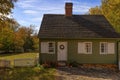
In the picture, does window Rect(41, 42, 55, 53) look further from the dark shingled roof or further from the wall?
the dark shingled roof

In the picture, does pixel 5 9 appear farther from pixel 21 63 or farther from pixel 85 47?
pixel 85 47

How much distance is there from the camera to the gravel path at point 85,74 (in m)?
20.8

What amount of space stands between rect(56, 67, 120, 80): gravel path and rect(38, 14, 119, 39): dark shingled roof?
3.76 meters

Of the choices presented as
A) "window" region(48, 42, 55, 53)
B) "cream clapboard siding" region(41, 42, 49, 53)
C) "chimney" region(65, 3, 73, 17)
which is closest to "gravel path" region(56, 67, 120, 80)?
"window" region(48, 42, 55, 53)

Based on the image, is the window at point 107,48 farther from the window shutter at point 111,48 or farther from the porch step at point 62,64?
the porch step at point 62,64

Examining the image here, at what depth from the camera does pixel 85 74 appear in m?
22.4

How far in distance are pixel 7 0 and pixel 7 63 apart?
20.9 ft

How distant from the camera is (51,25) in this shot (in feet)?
93.9

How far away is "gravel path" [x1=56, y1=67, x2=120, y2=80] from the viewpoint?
2075 cm

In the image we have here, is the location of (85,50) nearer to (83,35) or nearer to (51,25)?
(83,35)

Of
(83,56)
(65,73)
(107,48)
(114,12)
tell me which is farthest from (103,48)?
(114,12)

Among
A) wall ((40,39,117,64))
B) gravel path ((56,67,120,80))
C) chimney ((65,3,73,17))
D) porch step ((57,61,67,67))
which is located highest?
chimney ((65,3,73,17))

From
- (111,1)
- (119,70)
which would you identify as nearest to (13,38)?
(111,1)

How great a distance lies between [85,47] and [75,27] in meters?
2.55
